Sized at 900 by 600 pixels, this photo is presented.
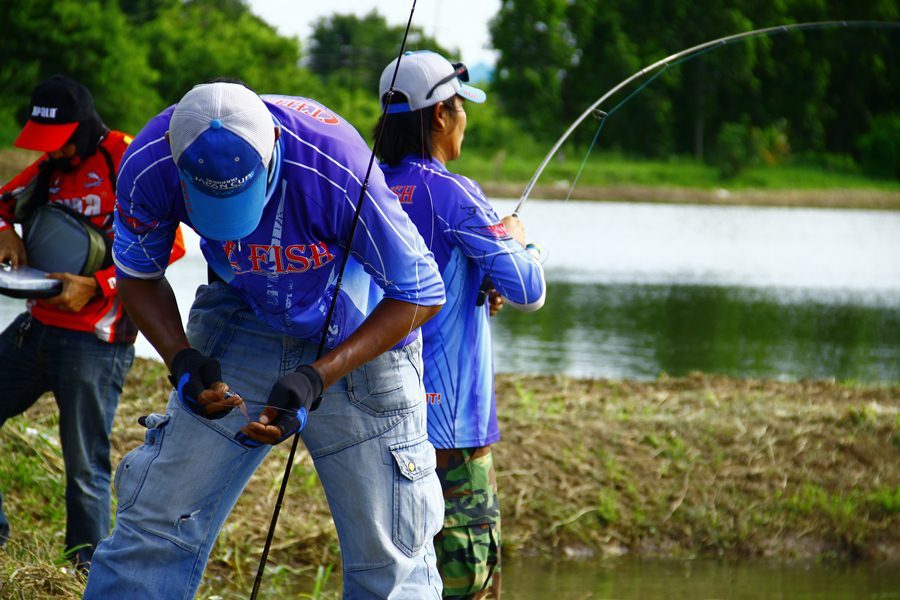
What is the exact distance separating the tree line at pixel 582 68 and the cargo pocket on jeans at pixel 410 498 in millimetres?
28739

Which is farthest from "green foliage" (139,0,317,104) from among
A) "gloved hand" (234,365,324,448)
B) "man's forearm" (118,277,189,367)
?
"gloved hand" (234,365,324,448)

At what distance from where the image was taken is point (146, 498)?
2.48 metres

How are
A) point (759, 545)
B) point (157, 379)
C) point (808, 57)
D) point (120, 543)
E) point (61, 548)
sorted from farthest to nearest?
point (808, 57), point (157, 379), point (759, 545), point (61, 548), point (120, 543)

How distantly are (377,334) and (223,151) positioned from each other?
0.53 m

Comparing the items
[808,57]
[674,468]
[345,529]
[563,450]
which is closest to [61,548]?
[345,529]

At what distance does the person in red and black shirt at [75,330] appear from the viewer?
3838 mm

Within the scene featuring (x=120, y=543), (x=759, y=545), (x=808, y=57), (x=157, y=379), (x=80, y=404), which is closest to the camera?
(x=120, y=543)

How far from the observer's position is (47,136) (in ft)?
12.5

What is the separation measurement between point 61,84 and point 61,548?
5.33 feet

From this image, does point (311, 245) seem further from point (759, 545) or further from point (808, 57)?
point (808, 57)

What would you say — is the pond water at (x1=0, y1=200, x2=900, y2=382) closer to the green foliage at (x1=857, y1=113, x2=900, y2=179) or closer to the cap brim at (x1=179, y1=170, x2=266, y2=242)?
the cap brim at (x1=179, y1=170, x2=266, y2=242)

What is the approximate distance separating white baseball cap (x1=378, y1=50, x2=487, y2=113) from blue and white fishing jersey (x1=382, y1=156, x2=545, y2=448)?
0.53 ft

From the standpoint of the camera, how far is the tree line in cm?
3453

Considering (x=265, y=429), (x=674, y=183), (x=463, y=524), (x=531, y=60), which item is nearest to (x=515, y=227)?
(x=463, y=524)
